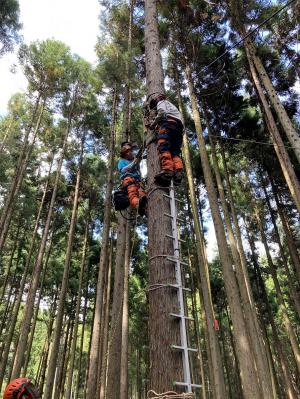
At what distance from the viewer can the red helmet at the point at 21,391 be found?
2305mm

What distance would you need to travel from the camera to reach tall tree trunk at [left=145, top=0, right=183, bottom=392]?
2.17m

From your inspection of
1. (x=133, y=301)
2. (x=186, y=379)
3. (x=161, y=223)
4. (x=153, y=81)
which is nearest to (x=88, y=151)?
(x=133, y=301)

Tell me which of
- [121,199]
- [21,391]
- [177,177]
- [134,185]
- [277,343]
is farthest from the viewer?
[277,343]

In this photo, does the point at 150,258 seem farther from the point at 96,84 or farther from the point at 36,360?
the point at 36,360

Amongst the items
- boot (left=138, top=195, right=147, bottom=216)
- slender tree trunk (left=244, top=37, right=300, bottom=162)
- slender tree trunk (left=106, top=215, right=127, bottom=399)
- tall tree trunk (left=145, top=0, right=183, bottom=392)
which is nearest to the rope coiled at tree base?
tall tree trunk (left=145, top=0, right=183, bottom=392)

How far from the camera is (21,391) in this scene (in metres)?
2.31

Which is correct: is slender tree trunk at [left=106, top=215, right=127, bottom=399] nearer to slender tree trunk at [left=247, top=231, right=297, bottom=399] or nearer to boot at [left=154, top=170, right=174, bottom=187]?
boot at [left=154, top=170, right=174, bottom=187]

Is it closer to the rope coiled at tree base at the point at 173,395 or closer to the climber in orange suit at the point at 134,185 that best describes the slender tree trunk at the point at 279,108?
the climber in orange suit at the point at 134,185

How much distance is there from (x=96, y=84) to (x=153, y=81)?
304 inches

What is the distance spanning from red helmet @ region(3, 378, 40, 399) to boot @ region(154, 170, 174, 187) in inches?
79.0

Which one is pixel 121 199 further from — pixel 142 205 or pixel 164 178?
pixel 164 178

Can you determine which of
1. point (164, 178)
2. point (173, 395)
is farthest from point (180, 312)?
point (164, 178)

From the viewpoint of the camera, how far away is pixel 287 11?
30.3ft

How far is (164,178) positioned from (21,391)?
2095 mm
